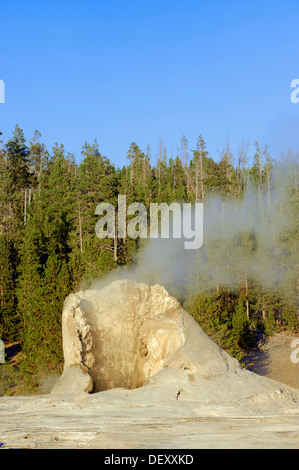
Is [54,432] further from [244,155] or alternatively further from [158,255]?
[244,155]

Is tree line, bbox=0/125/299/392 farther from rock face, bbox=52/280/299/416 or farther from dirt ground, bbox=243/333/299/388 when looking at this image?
rock face, bbox=52/280/299/416

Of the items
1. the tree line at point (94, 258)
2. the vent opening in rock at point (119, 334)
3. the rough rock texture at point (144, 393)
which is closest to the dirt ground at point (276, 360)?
the tree line at point (94, 258)

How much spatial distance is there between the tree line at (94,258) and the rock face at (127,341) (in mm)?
15063

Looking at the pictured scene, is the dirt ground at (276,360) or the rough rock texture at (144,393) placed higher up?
the rough rock texture at (144,393)

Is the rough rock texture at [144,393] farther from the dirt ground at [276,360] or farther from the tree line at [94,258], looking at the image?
the dirt ground at [276,360]

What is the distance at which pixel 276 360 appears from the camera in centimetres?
4709

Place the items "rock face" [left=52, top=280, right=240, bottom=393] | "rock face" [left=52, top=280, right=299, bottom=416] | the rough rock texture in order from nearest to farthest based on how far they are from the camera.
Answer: the rough rock texture < "rock face" [left=52, top=280, right=299, bottom=416] < "rock face" [left=52, top=280, right=240, bottom=393]

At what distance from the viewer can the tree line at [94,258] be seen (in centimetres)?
3703

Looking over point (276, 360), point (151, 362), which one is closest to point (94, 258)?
point (276, 360)

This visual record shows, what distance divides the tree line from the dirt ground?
54.5 inches

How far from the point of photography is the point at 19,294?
4566 cm

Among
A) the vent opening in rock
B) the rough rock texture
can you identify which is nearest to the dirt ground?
the vent opening in rock

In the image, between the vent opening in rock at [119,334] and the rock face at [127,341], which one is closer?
the rock face at [127,341]

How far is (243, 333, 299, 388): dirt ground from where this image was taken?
4402 centimetres
